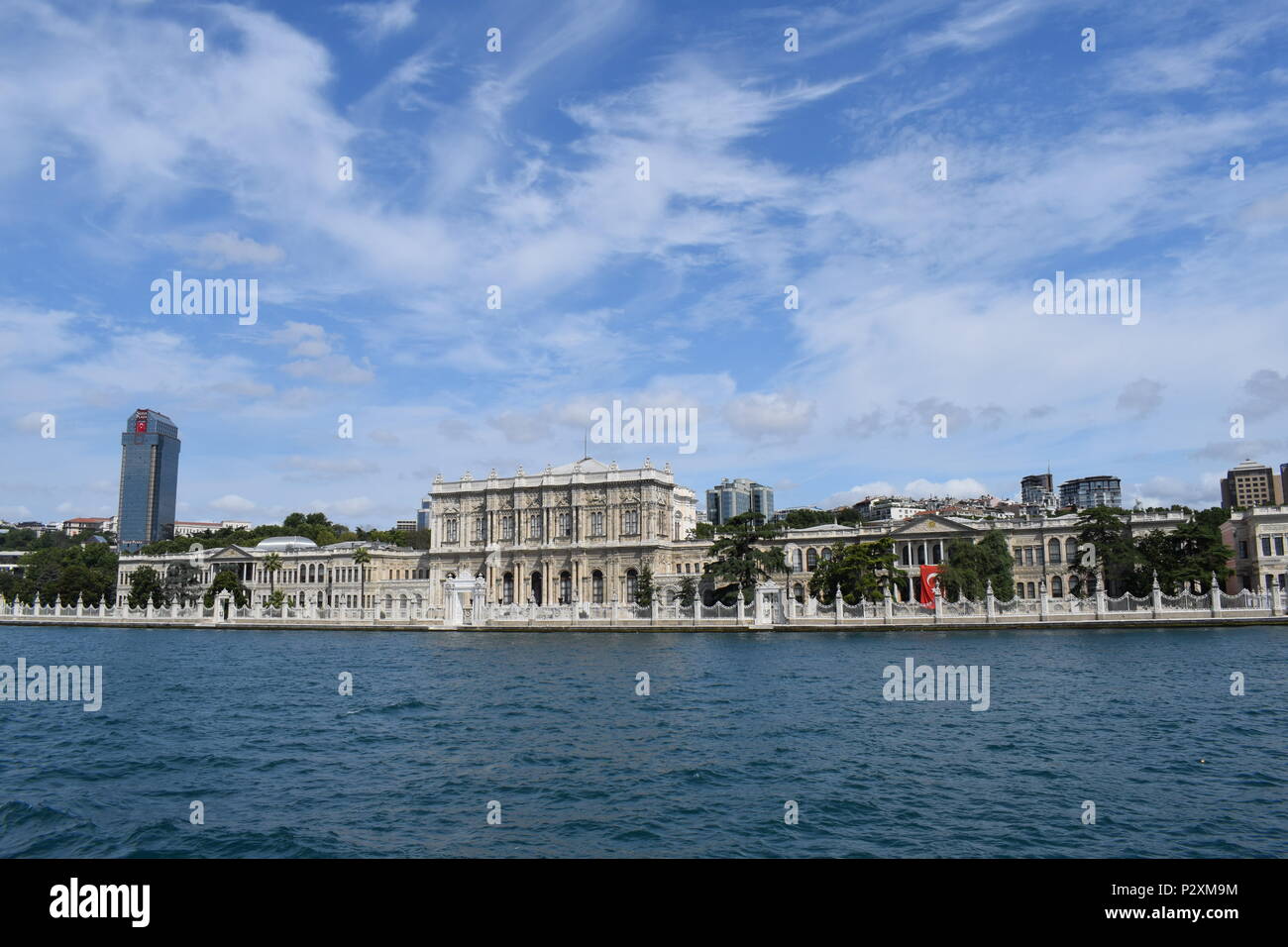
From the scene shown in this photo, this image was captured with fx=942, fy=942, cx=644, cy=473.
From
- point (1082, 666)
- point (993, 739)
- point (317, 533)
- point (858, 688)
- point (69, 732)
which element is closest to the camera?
point (993, 739)

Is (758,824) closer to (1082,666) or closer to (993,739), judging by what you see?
(993,739)

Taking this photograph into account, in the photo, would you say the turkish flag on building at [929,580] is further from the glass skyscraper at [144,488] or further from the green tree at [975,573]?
the glass skyscraper at [144,488]

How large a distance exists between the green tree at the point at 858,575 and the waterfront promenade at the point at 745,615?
81 cm

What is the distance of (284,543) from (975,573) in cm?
6642

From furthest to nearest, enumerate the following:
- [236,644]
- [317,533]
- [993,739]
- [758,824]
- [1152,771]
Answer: [317,533], [236,644], [993,739], [1152,771], [758,824]

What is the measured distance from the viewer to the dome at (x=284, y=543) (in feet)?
292

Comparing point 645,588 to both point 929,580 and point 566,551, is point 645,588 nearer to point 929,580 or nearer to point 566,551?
point 566,551

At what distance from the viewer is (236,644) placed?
1813 inches

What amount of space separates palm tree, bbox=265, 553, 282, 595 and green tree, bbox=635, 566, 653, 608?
34155 mm

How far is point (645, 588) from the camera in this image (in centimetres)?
6562

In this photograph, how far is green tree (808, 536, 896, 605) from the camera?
49.7m

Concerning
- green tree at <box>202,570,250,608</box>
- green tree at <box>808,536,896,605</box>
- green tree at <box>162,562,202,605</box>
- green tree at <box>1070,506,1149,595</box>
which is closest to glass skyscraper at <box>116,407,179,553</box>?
green tree at <box>162,562,202,605</box>
